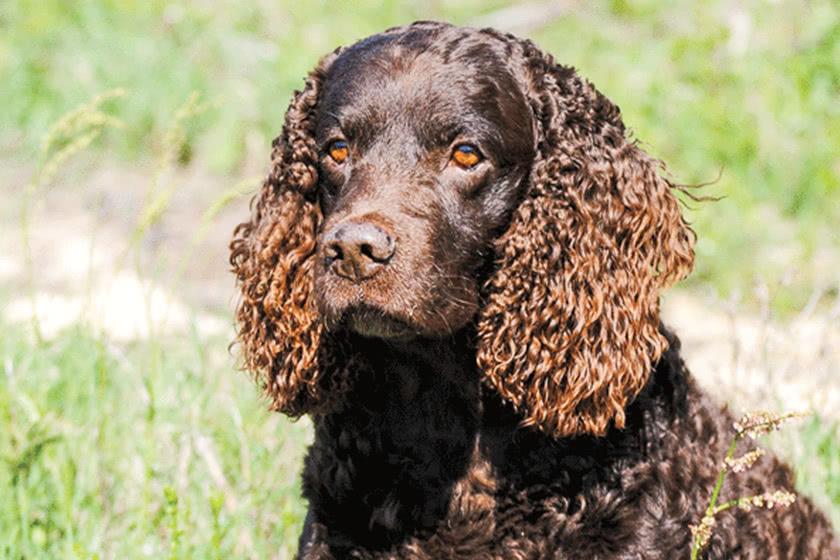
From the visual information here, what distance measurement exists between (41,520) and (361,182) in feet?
4.93

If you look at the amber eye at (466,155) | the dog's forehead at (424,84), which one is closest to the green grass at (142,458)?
the dog's forehead at (424,84)

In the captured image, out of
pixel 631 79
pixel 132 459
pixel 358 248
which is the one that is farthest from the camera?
pixel 631 79

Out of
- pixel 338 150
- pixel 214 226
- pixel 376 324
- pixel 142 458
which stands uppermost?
pixel 214 226

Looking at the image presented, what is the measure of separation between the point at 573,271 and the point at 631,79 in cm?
545

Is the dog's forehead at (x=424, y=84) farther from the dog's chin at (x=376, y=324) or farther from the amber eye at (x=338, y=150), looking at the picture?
the dog's chin at (x=376, y=324)

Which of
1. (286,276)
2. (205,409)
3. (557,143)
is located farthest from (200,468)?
(557,143)

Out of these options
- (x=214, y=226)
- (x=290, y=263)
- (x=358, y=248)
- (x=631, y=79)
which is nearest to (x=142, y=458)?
(x=290, y=263)

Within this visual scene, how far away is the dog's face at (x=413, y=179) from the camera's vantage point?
316 centimetres

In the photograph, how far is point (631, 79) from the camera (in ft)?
28.5

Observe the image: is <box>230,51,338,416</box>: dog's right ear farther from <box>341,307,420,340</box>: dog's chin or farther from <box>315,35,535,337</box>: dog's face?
<box>341,307,420,340</box>: dog's chin

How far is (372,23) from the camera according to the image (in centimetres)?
1066

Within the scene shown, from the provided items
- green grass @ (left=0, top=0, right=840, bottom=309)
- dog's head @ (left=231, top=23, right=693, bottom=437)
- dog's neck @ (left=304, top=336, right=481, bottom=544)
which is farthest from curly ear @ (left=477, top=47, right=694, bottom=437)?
green grass @ (left=0, top=0, right=840, bottom=309)

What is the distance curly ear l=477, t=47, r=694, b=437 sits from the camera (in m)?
3.44

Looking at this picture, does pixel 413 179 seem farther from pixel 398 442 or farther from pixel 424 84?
pixel 398 442
